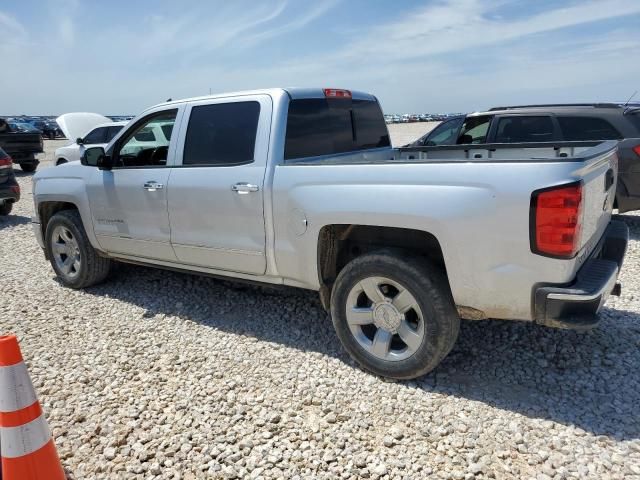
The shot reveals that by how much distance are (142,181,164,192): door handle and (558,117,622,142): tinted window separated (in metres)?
5.53

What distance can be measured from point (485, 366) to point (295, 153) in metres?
2.04

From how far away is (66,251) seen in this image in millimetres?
5285

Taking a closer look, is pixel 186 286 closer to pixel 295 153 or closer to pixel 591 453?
pixel 295 153

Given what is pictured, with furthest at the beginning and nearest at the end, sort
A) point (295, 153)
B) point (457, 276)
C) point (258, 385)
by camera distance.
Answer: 1. point (295, 153)
2. point (258, 385)
3. point (457, 276)

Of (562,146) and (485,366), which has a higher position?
(562,146)

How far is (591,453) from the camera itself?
2527 mm

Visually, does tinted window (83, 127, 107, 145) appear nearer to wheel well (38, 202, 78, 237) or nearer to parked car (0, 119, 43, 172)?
A: parked car (0, 119, 43, 172)

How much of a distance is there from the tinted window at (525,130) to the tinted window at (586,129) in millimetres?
178

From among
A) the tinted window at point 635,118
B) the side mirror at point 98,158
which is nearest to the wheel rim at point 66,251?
the side mirror at point 98,158

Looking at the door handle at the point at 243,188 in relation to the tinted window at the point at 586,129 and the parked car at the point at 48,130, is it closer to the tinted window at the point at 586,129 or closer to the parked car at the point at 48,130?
the tinted window at the point at 586,129

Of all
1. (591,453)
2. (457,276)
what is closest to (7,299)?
(457,276)

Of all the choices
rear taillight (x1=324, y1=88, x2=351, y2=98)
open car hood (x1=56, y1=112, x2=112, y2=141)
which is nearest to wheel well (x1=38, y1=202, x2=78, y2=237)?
rear taillight (x1=324, y1=88, x2=351, y2=98)

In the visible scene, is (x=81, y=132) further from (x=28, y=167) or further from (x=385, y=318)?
(x=385, y=318)

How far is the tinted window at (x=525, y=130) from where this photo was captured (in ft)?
22.9
